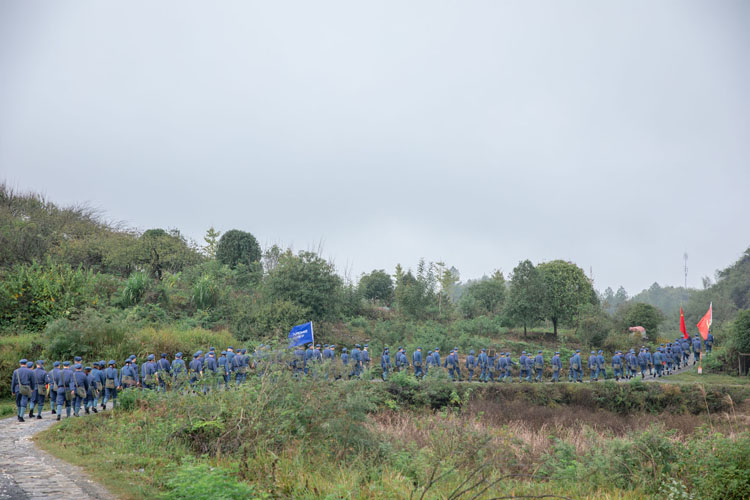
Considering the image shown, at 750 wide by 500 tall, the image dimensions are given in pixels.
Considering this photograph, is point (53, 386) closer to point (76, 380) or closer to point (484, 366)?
point (76, 380)

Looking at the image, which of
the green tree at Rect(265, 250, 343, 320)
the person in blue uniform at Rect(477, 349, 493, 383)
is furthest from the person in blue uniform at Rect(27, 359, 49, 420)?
the person in blue uniform at Rect(477, 349, 493, 383)

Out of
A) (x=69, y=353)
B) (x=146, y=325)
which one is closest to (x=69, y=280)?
(x=146, y=325)

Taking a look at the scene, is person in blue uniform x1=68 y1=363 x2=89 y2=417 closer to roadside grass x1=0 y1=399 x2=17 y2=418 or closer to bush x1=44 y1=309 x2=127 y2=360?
roadside grass x1=0 y1=399 x2=17 y2=418

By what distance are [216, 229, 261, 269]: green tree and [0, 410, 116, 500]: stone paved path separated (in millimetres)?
27431

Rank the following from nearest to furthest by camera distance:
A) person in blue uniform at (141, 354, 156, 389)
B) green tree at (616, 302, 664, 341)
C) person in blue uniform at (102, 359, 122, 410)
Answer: person in blue uniform at (102, 359, 122, 410)
person in blue uniform at (141, 354, 156, 389)
green tree at (616, 302, 664, 341)

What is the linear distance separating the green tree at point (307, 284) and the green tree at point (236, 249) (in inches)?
352

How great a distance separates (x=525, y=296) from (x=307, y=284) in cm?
1449

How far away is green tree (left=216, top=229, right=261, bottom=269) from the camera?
39.4 metres

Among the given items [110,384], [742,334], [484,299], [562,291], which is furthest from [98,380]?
[484,299]

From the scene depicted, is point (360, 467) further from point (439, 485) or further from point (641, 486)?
point (641, 486)

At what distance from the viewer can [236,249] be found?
39.5 m

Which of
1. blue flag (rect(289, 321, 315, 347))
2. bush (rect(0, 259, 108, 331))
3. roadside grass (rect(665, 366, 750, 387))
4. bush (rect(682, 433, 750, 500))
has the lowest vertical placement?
roadside grass (rect(665, 366, 750, 387))

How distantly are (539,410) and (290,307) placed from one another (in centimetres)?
1381

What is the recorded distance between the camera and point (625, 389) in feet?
75.0
